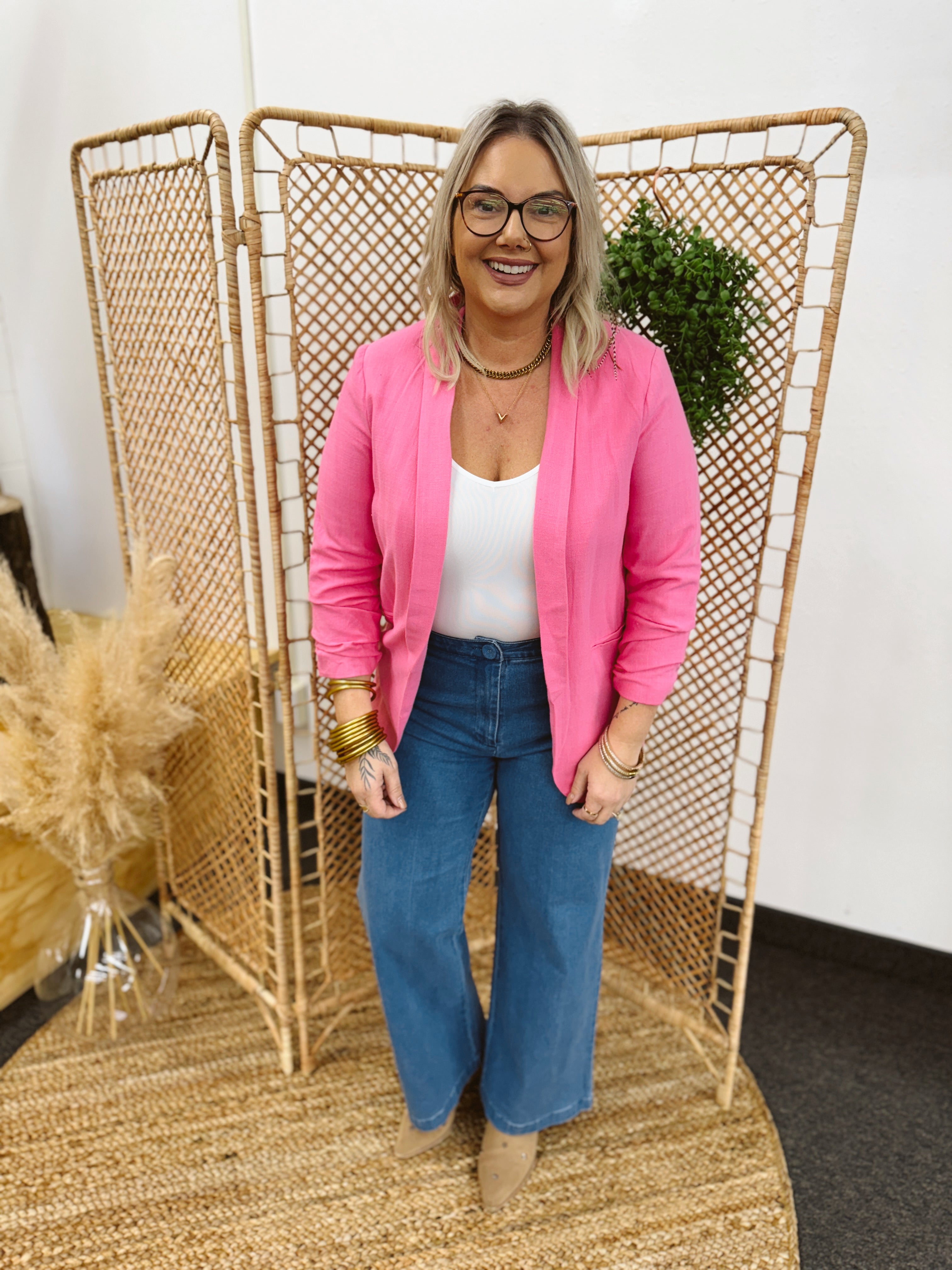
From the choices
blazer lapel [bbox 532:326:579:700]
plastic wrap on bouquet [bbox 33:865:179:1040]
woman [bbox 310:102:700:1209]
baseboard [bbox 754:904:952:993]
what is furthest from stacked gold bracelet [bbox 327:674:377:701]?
baseboard [bbox 754:904:952:993]

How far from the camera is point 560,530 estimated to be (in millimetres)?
1235

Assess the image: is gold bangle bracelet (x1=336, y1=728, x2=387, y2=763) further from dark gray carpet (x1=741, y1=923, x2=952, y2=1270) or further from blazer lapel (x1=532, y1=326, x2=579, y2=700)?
dark gray carpet (x1=741, y1=923, x2=952, y2=1270)

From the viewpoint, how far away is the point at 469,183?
3.93ft

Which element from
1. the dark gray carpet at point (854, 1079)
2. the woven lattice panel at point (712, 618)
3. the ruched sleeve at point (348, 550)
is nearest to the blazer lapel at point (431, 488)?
the ruched sleeve at point (348, 550)

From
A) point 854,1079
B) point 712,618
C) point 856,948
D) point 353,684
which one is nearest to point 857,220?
point 712,618

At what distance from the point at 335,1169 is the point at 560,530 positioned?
4.40 feet

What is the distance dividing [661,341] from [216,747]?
4.16ft

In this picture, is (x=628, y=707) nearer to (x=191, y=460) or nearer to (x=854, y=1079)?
(x=191, y=460)

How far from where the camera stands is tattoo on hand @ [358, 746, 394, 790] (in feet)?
4.68

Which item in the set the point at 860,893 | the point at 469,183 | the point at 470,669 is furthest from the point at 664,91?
the point at 860,893

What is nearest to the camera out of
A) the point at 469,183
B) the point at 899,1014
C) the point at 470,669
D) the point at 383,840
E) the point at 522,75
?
the point at 469,183

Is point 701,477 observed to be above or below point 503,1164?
above

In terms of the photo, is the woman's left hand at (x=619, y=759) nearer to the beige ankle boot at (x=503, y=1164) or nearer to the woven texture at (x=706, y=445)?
the woven texture at (x=706, y=445)

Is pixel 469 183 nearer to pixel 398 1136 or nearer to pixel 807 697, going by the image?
pixel 807 697
